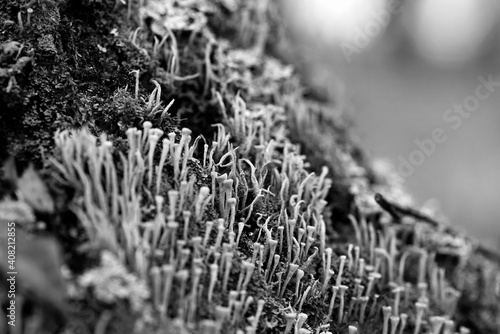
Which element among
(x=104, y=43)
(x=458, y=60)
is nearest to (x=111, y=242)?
(x=104, y=43)

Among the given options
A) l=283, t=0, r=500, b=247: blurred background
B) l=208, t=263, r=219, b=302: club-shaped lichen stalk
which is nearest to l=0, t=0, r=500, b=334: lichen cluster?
l=208, t=263, r=219, b=302: club-shaped lichen stalk

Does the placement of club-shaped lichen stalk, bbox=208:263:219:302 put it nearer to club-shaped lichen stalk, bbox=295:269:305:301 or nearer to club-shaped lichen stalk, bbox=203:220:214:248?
club-shaped lichen stalk, bbox=203:220:214:248

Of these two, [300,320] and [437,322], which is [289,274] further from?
[437,322]

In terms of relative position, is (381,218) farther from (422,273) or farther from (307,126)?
(307,126)

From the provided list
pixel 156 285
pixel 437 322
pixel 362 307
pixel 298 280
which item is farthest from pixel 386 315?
pixel 156 285

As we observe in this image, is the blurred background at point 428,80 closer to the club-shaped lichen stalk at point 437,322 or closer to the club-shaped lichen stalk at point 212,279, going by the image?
the club-shaped lichen stalk at point 437,322

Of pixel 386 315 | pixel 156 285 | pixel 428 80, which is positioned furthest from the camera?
pixel 428 80
